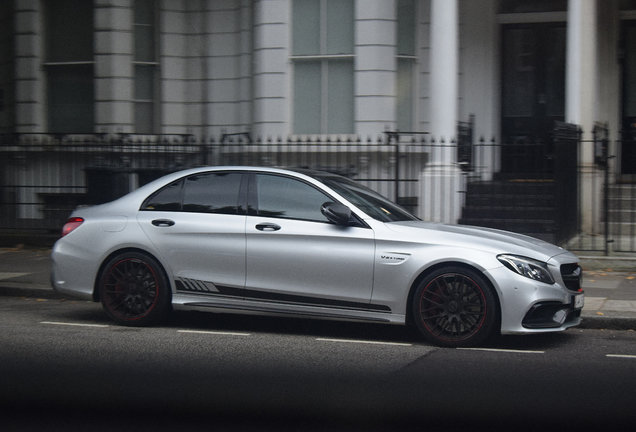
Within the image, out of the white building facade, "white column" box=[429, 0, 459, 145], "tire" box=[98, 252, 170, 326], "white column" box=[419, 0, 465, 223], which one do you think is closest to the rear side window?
"tire" box=[98, 252, 170, 326]

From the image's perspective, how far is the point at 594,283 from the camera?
11.0 metres

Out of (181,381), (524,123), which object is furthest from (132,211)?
(524,123)

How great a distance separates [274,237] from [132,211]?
149 centimetres

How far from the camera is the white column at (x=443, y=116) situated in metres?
14.3

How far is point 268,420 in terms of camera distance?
487 cm

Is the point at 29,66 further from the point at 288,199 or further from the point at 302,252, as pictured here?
the point at 302,252

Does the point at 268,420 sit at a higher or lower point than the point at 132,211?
lower

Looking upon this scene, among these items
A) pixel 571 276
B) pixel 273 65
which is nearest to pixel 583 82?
pixel 273 65

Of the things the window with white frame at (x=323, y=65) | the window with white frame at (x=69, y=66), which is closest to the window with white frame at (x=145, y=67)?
the window with white frame at (x=69, y=66)

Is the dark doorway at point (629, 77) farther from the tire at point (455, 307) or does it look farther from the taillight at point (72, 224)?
the taillight at point (72, 224)

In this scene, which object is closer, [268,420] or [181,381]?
[268,420]

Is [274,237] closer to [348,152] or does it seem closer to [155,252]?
[155,252]

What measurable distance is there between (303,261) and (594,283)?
485cm

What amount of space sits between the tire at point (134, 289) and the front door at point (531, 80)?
955 centimetres
